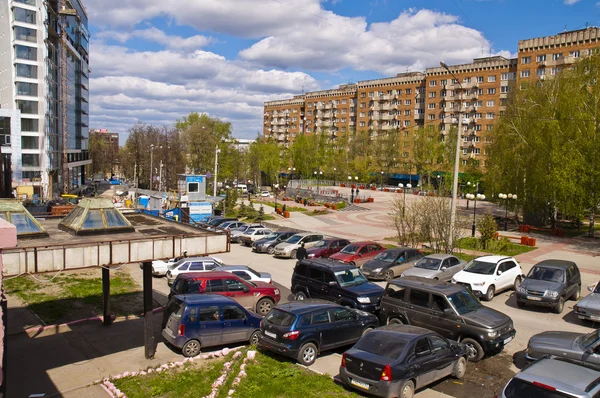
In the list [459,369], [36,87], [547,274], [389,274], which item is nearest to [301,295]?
[389,274]

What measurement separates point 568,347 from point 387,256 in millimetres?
11893

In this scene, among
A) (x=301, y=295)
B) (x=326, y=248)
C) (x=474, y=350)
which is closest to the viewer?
(x=474, y=350)

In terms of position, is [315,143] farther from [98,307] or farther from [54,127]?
[98,307]

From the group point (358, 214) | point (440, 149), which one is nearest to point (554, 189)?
point (358, 214)

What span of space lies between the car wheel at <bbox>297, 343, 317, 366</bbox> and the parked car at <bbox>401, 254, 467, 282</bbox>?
8823 mm

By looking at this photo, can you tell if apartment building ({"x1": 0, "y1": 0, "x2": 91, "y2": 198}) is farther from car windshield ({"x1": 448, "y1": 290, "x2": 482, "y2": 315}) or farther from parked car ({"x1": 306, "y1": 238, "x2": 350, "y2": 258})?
car windshield ({"x1": 448, "y1": 290, "x2": 482, "y2": 315})

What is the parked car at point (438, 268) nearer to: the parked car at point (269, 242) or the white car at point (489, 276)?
the white car at point (489, 276)

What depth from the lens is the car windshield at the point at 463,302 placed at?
12724mm

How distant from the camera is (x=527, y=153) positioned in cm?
4219

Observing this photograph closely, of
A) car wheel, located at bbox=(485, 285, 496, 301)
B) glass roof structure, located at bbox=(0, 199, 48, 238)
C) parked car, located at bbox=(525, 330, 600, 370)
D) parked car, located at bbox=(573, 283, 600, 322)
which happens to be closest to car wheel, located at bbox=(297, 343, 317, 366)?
parked car, located at bbox=(525, 330, 600, 370)

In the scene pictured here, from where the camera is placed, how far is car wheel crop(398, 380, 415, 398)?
368 inches

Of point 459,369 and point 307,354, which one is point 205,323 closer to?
point 307,354

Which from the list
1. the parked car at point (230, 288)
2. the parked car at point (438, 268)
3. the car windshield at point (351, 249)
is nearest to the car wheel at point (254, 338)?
the parked car at point (230, 288)

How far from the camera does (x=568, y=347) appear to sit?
1094 cm
